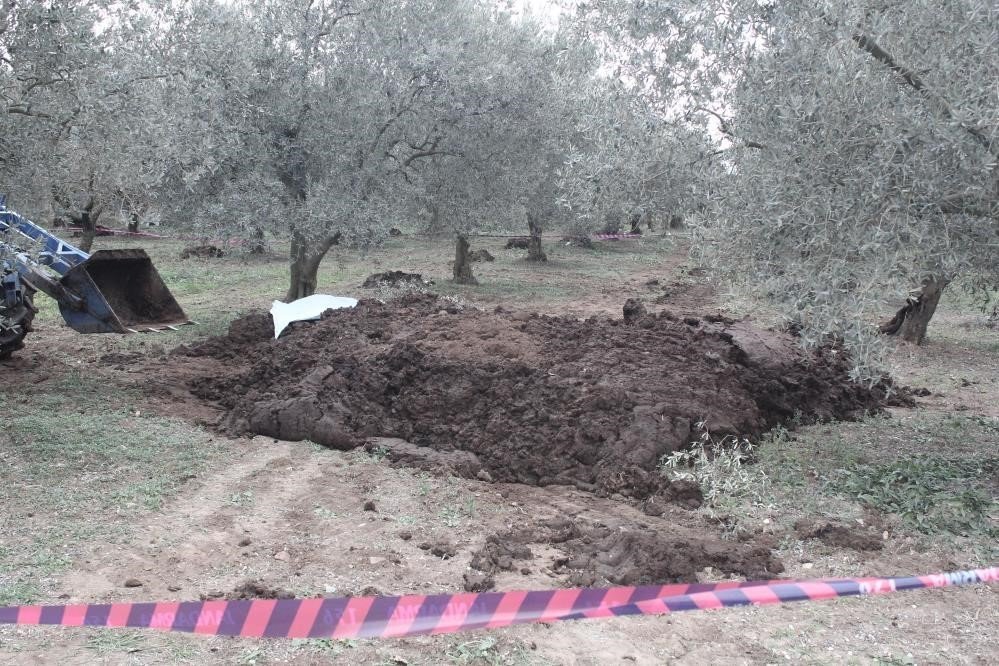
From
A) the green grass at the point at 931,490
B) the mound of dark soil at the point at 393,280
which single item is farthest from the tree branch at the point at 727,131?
the mound of dark soil at the point at 393,280

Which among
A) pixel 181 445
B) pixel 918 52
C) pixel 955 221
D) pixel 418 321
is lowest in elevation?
pixel 181 445

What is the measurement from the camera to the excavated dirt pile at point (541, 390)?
7.04 m

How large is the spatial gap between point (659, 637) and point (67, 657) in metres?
2.86

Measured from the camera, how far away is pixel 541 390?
306 inches

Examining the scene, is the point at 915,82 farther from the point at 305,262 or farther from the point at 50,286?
the point at 305,262

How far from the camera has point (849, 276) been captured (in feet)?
16.9

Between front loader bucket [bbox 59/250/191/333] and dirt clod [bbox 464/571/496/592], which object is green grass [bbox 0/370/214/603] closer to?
dirt clod [bbox 464/571/496/592]

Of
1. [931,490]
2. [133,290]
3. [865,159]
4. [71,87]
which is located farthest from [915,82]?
[133,290]

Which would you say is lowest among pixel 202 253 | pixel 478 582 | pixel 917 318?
pixel 478 582

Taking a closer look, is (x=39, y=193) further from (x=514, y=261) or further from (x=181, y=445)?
(x=514, y=261)

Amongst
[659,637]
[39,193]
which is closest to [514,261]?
[39,193]

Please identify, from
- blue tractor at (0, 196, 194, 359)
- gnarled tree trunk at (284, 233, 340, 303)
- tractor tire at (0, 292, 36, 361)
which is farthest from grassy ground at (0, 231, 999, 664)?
gnarled tree trunk at (284, 233, 340, 303)

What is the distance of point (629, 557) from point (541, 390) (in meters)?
2.86

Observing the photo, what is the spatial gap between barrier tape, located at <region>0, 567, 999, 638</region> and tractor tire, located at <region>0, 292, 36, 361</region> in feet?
19.1
